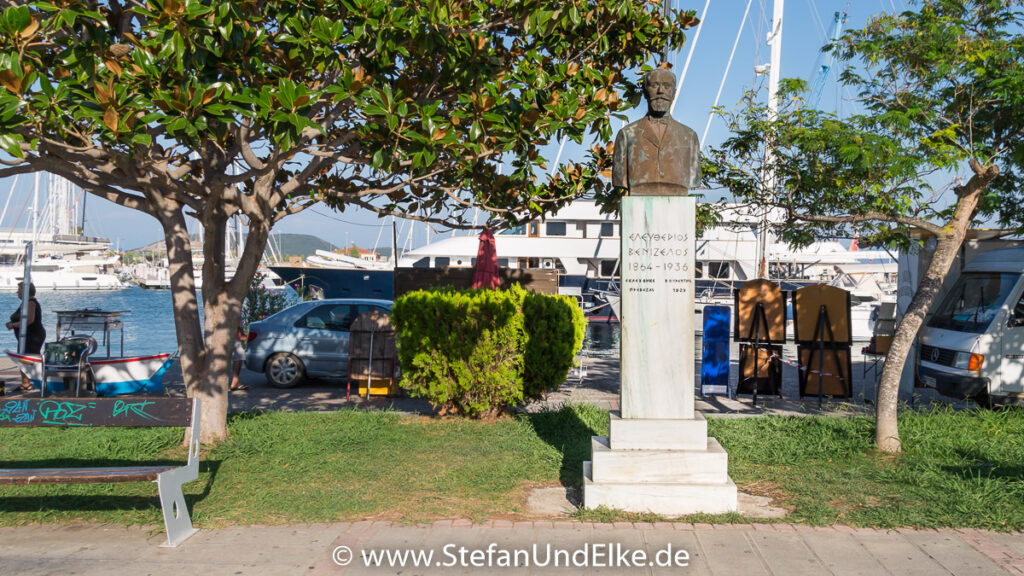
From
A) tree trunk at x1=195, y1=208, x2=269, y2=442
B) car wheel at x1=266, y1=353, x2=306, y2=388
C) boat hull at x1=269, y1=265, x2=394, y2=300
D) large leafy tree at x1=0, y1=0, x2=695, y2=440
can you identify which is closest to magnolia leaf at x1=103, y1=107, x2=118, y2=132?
large leafy tree at x1=0, y1=0, x2=695, y2=440

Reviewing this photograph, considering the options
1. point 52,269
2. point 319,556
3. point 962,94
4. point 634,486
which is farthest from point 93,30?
point 52,269

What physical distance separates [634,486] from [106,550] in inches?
153

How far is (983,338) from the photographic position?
409 inches

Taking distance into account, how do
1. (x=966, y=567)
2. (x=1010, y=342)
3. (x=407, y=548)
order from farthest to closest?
1. (x=1010, y=342)
2. (x=407, y=548)
3. (x=966, y=567)

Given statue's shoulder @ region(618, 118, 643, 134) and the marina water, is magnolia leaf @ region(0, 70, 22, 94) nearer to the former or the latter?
statue's shoulder @ region(618, 118, 643, 134)

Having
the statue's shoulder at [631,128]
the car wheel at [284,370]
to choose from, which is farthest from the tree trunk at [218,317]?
the car wheel at [284,370]

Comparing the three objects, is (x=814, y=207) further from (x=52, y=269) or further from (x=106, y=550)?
(x=52, y=269)

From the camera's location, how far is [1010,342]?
1038 centimetres

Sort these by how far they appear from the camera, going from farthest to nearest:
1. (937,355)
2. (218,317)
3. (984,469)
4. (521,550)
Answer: (937,355), (218,317), (984,469), (521,550)

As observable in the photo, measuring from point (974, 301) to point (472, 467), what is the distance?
26.4 ft

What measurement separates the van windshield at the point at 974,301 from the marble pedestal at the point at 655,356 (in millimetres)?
6449

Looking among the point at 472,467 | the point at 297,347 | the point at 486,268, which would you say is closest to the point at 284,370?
the point at 297,347

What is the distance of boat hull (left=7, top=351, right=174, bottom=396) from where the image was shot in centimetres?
Result: 1095

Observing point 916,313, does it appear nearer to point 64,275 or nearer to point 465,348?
point 465,348
